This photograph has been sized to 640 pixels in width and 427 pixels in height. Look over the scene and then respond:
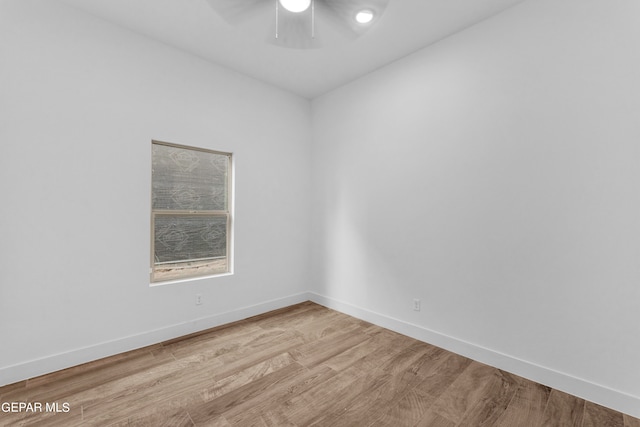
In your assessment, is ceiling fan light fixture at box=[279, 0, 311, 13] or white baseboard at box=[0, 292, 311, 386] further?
white baseboard at box=[0, 292, 311, 386]

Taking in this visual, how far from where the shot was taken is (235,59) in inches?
124

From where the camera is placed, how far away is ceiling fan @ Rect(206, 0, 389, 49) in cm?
171

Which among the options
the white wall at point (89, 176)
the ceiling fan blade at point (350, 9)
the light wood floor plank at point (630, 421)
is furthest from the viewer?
the white wall at point (89, 176)

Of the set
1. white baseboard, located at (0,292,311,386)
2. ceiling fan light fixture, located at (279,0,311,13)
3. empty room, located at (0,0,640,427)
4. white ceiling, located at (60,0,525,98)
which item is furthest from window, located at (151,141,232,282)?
ceiling fan light fixture, located at (279,0,311,13)

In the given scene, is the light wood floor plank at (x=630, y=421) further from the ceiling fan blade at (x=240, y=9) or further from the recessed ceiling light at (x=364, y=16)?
the ceiling fan blade at (x=240, y=9)

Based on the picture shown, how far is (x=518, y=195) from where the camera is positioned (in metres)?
2.32

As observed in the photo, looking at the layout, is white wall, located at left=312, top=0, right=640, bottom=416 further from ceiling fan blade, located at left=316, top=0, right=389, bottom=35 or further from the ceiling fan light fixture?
the ceiling fan light fixture

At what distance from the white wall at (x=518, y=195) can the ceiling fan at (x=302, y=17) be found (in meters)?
1.34

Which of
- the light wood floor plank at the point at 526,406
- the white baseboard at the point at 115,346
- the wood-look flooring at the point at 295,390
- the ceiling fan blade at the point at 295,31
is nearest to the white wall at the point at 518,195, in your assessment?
the light wood floor plank at the point at 526,406

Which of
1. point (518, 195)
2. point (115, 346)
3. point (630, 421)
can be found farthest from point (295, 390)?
point (518, 195)

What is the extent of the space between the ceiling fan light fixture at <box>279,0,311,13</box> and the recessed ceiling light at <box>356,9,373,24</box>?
32 centimetres

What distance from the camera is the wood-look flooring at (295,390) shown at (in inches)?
71.7

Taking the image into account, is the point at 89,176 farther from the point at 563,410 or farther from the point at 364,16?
the point at 563,410

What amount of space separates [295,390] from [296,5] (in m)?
2.58
